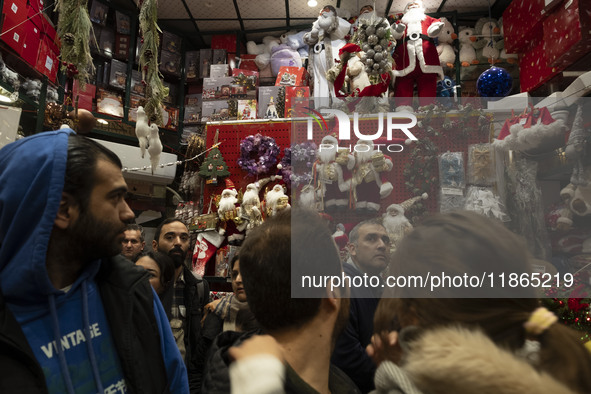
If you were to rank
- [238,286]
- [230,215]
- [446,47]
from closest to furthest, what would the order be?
[238,286] → [230,215] → [446,47]

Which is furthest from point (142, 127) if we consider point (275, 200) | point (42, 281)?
point (275, 200)

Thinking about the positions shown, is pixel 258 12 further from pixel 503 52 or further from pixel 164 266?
pixel 164 266

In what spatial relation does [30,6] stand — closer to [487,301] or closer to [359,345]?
[359,345]

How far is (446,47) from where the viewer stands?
5484 millimetres

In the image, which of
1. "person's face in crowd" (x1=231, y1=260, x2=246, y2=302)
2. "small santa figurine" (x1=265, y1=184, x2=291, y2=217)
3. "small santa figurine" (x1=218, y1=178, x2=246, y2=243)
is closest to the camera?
"person's face in crowd" (x1=231, y1=260, x2=246, y2=302)

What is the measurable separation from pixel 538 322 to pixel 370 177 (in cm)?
137

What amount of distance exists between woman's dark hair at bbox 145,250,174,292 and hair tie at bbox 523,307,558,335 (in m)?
1.98

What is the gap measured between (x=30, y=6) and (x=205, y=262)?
126 inches

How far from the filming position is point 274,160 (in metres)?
3.81

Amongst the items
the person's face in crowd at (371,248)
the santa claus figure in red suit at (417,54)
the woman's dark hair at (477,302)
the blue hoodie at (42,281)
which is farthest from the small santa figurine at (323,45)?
the woman's dark hair at (477,302)

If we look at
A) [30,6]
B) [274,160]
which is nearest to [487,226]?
[274,160]

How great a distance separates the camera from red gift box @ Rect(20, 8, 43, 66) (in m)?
3.95

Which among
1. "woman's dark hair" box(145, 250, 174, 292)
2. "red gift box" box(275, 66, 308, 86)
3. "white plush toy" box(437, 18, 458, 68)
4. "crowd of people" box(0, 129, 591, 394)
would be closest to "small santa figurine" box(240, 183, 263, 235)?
"woman's dark hair" box(145, 250, 174, 292)

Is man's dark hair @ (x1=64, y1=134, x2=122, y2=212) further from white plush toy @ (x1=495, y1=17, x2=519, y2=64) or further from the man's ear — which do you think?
white plush toy @ (x1=495, y1=17, x2=519, y2=64)
